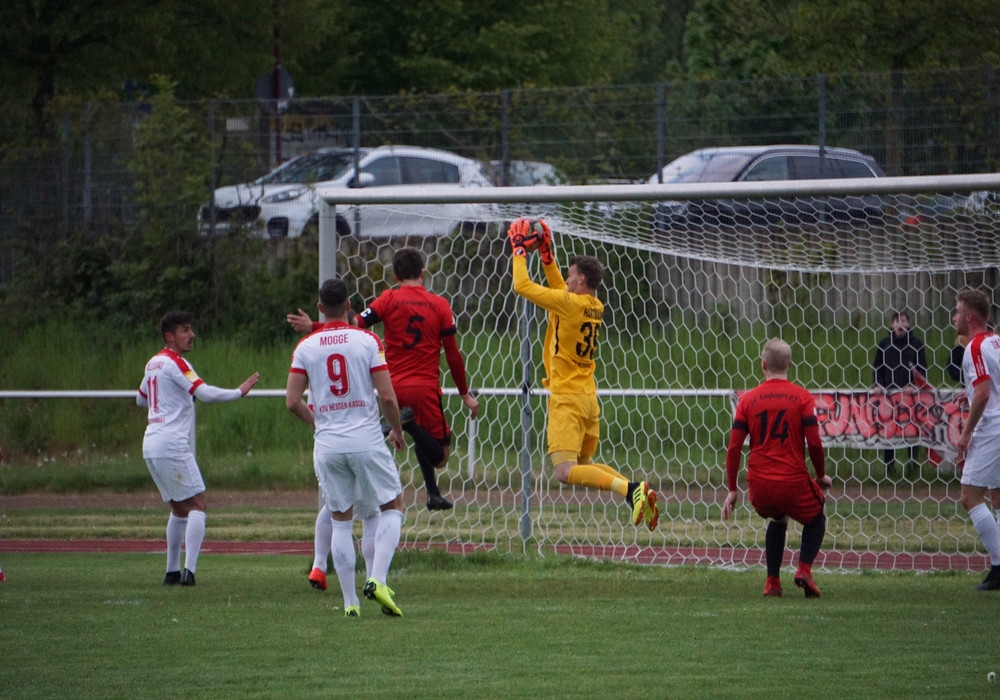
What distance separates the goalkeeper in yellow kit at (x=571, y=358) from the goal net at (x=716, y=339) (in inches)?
31.1

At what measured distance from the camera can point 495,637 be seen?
6.82 m

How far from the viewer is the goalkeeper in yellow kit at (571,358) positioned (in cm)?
879

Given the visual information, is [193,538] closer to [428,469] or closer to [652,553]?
[428,469]

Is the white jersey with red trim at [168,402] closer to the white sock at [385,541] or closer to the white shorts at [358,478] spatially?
the white shorts at [358,478]

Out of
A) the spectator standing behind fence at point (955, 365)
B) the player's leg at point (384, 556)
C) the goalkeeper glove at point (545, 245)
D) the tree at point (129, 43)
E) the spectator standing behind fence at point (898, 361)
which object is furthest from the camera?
the tree at point (129, 43)

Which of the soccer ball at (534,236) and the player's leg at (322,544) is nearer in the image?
the player's leg at (322,544)

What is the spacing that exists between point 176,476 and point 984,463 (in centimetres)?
560

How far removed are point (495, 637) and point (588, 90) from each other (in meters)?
12.8

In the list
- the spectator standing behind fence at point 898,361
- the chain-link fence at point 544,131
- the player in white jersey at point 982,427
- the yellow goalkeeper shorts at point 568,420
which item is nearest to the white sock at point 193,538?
the yellow goalkeeper shorts at point 568,420

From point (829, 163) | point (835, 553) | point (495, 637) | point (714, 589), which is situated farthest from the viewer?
point (829, 163)

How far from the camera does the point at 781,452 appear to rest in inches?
313

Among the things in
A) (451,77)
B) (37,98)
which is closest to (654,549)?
(37,98)

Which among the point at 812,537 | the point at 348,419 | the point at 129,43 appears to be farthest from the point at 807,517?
the point at 129,43

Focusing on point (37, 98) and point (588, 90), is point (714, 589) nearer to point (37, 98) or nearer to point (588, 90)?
point (588, 90)
